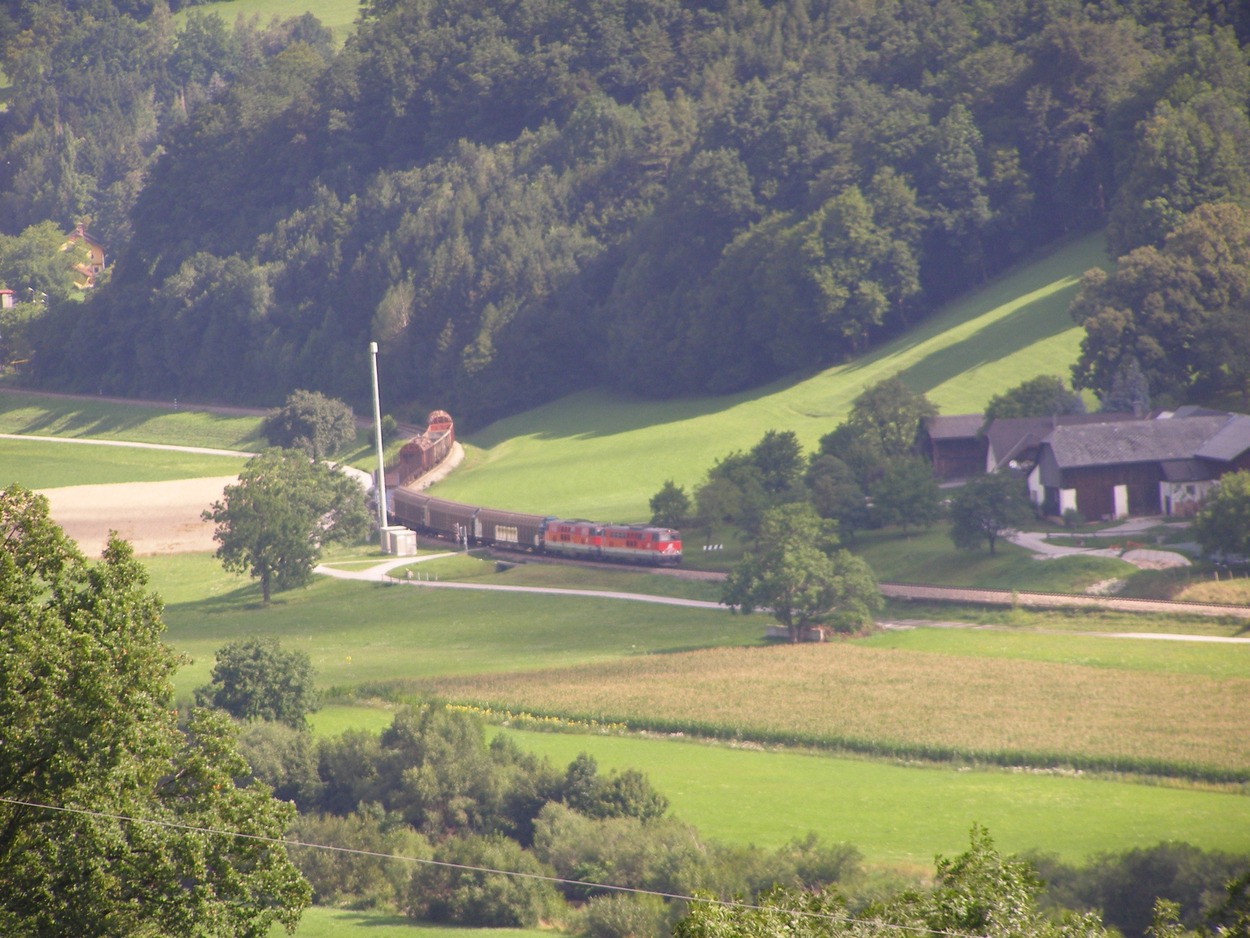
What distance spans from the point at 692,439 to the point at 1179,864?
67.8 m

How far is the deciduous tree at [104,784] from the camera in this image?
63.5ft

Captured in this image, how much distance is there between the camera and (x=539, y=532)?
240 feet

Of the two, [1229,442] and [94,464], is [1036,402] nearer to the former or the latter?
[1229,442]

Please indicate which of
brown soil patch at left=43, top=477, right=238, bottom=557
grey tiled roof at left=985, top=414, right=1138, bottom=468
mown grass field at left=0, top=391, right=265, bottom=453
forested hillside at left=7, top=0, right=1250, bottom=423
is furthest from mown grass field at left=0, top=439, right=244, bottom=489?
grey tiled roof at left=985, top=414, right=1138, bottom=468

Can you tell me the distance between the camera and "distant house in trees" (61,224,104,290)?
16400cm

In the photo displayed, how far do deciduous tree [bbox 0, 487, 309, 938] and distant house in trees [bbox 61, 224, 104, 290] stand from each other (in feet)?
484

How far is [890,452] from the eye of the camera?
74688mm

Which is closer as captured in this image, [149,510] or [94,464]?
[149,510]

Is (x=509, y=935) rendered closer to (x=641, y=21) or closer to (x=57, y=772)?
(x=57, y=772)

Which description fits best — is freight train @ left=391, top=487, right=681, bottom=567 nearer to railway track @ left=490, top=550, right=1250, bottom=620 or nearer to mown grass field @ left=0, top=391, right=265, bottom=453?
railway track @ left=490, top=550, right=1250, bottom=620

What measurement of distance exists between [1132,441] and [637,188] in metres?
70.6

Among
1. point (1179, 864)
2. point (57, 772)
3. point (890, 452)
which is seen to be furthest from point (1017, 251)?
point (57, 772)

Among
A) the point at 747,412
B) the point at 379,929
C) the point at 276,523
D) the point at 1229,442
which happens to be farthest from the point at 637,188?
the point at 379,929

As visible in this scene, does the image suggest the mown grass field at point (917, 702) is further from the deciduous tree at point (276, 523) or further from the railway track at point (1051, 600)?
the deciduous tree at point (276, 523)
